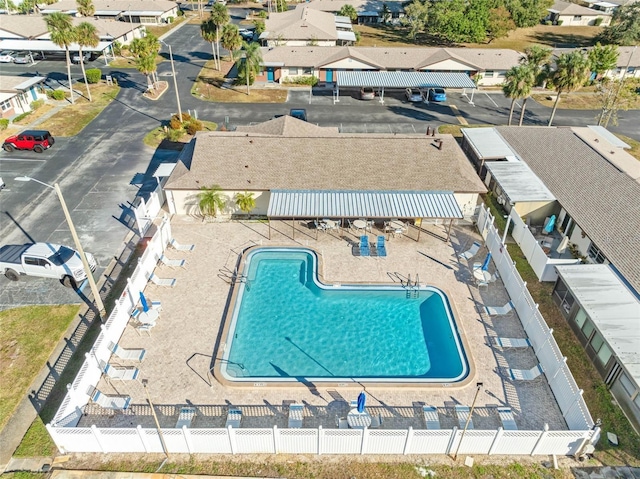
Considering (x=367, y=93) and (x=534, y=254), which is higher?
(x=367, y=93)

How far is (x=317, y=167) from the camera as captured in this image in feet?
112

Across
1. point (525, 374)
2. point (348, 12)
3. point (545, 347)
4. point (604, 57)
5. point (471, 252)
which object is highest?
point (348, 12)

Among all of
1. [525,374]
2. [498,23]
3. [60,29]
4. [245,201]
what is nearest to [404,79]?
[245,201]

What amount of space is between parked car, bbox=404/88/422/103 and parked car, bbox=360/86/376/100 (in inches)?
181

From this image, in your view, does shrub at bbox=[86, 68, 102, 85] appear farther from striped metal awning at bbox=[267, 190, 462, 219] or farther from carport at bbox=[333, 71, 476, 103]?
striped metal awning at bbox=[267, 190, 462, 219]

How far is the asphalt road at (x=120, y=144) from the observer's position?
32250 mm

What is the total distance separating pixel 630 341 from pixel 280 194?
75.5ft

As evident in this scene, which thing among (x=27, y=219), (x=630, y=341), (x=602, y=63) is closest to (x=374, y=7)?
(x=602, y=63)

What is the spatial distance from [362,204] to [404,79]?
35478 millimetres

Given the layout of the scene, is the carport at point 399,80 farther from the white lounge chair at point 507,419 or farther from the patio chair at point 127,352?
the white lounge chair at point 507,419

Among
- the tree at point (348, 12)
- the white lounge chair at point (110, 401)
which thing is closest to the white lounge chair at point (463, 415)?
the white lounge chair at point (110, 401)

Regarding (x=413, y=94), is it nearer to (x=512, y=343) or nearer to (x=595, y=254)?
(x=595, y=254)

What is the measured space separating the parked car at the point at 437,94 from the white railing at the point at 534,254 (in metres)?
30.4

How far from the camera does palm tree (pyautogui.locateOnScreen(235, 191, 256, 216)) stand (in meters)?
32.4
